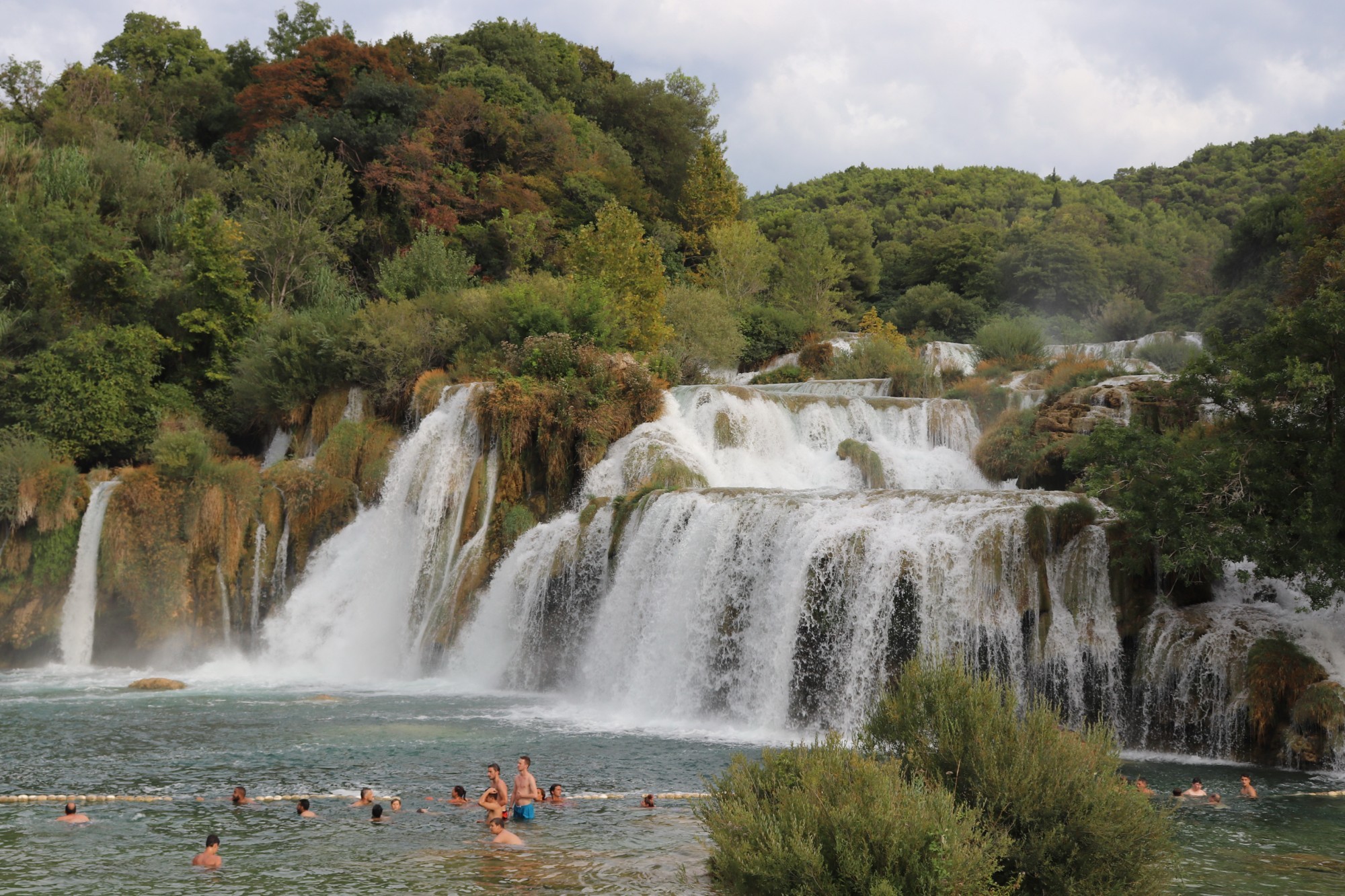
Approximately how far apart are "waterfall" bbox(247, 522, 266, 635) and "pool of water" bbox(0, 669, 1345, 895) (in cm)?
504

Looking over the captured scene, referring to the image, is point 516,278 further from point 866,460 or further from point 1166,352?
point 1166,352

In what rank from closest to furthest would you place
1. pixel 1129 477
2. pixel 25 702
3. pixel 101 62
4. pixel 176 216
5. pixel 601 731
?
pixel 1129 477
pixel 601 731
pixel 25 702
pixel 176 216
pixel 101 62

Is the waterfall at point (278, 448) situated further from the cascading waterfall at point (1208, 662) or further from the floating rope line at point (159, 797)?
the cascading waterfall at point (1208, 662)

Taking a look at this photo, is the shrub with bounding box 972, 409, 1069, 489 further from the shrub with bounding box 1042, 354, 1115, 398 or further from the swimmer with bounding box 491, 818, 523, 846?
the swimmer with bounding box 491, 818, 523, 846

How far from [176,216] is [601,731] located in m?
27.6

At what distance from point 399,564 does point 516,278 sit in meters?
10.8

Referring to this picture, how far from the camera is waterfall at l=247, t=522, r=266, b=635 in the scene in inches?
978

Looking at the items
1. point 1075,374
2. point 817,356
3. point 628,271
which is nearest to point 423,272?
point 628,271

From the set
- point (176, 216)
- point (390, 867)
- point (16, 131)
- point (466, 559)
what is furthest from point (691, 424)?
point (16, 131)

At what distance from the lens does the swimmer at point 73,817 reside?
37.7ft

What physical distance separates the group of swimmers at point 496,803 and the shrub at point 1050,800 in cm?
495

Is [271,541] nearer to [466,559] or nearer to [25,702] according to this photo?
[466,559]

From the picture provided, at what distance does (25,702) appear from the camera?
1911 cm

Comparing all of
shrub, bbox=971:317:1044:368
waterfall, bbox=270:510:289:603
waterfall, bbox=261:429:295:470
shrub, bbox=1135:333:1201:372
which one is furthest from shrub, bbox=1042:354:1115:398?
waterfall, bbox=261:429:295:470
